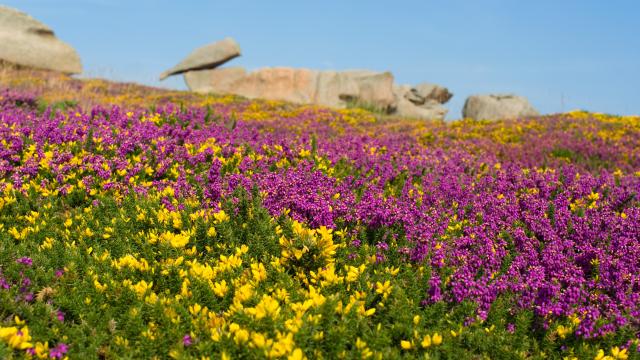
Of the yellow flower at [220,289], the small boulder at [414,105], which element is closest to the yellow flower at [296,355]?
the yellow flower at [220,289]

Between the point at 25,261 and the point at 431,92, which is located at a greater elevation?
the point at 431,92

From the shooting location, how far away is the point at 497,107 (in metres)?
30.8

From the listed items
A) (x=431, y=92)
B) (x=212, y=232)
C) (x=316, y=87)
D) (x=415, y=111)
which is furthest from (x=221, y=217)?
(x=431, y=92)

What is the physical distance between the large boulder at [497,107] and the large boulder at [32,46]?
26.3 metres

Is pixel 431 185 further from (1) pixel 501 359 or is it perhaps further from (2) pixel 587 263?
(1) pixel 501 359

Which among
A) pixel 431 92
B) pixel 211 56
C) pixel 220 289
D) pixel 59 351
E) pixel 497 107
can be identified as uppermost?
pixel 211 56

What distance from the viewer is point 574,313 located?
15.2 ft

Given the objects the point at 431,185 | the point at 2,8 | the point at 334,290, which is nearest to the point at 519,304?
the point at 334,290

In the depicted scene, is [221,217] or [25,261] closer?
[25,261]

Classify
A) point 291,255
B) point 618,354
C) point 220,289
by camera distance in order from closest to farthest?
point 618,354
point 220,289
point 291,255

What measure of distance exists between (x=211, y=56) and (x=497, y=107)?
776 inches

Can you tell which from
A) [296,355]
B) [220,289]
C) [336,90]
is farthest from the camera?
[336,90]

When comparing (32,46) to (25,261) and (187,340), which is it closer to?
(25,261)

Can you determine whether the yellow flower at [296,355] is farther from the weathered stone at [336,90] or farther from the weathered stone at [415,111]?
the weathered stone at [415,111]
